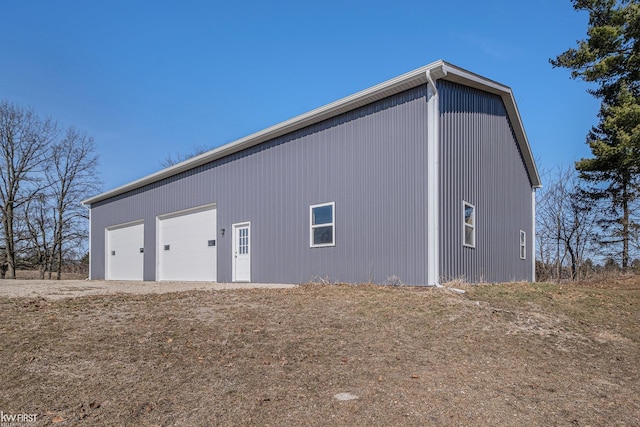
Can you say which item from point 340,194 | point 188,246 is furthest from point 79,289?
point 340,194

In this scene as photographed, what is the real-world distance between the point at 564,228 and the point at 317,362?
22.6m

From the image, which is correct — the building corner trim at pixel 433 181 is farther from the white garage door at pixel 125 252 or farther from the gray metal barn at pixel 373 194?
the white garage door at pixel 125 252

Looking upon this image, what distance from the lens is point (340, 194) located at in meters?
10.8

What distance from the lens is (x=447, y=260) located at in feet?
30.8

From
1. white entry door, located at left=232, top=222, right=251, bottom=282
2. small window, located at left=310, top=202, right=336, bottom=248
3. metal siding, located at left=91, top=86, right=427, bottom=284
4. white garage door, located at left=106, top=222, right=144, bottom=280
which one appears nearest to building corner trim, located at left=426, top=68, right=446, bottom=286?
metal siding, located at left=91, top=86, right=427, bottom=284

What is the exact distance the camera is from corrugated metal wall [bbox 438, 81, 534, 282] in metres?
9.80

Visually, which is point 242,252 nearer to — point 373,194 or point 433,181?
point 373,194

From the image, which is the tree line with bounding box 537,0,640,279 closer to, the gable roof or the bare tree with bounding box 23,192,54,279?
the gable roof

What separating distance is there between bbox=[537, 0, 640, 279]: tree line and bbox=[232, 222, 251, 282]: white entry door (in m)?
11.9

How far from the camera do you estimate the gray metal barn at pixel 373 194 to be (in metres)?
9.45

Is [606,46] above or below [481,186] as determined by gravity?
above

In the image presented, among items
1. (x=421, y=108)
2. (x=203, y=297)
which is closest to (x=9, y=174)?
(x=203, y=297)

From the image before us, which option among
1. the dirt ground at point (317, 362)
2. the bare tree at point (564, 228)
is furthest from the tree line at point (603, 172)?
the dirt ground at point (317, 362)

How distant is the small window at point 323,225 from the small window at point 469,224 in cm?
320
